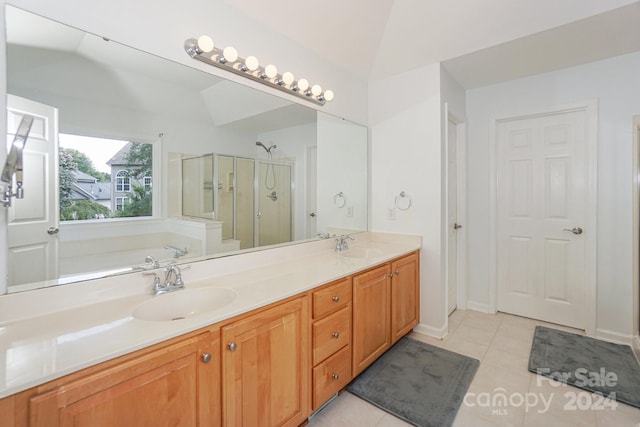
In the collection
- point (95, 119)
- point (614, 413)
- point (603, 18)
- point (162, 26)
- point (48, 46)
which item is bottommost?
point (614, 413)

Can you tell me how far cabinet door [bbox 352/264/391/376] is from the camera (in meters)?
1.82

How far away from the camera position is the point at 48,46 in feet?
3.84

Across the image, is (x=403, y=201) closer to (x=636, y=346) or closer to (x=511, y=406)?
(x=511, y=406)

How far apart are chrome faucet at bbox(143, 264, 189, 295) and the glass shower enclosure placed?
0.33 metres

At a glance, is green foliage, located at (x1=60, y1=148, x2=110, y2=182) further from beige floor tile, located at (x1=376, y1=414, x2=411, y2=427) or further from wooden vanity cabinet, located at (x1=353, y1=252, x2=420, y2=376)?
beige floor tile, located at (x1=376, y1=414, x2=411, y2=427)

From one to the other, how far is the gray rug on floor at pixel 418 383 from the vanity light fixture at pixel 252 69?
202cm

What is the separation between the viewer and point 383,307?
2062 millimetres

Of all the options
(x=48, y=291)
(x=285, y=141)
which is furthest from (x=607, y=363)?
(x=48, y=291)

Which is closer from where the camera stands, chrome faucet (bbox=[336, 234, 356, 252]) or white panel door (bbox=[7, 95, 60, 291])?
white panel door (bbox=[7, 95, 60, 291])

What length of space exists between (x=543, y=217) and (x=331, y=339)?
2439 millimetres

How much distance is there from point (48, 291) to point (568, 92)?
379cm

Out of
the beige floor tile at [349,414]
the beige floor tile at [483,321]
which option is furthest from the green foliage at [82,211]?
the beige floor tile at [483,321]

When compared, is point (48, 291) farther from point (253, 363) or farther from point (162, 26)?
point (162, 26)

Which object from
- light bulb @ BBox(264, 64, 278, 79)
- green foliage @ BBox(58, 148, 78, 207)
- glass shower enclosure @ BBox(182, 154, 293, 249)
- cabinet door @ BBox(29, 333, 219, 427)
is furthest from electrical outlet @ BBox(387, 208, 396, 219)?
green foliage @ BBox(58, 148, 78, 207)
